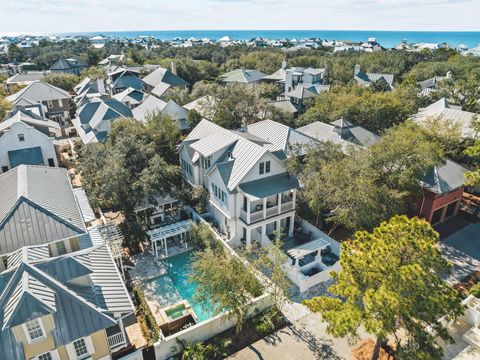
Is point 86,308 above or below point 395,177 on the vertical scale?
below

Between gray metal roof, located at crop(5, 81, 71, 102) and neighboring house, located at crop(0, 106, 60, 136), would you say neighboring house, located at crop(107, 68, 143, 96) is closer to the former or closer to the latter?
gray metal roof, located at crop(5, 81, 71, 102)

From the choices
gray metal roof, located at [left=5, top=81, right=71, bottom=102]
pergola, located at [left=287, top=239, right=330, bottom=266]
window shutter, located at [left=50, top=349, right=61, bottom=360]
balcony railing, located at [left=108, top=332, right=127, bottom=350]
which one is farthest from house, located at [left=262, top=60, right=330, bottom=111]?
window shutter, located at [left=50, top=349, right=61, bottom=360]

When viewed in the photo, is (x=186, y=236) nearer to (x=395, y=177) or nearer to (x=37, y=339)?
(x=37, y=339)

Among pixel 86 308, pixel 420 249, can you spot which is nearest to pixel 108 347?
pixel 86 308

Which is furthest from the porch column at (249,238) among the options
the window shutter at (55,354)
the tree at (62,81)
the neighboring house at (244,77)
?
the tree at (62,81)

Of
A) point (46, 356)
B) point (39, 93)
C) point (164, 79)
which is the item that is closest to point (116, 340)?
point (46, 356)

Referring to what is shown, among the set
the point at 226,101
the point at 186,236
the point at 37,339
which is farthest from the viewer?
the point at 226,101

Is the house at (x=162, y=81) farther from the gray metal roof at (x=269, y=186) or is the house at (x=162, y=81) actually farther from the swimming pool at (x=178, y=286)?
the swimming pool at (x=178, y=286)
